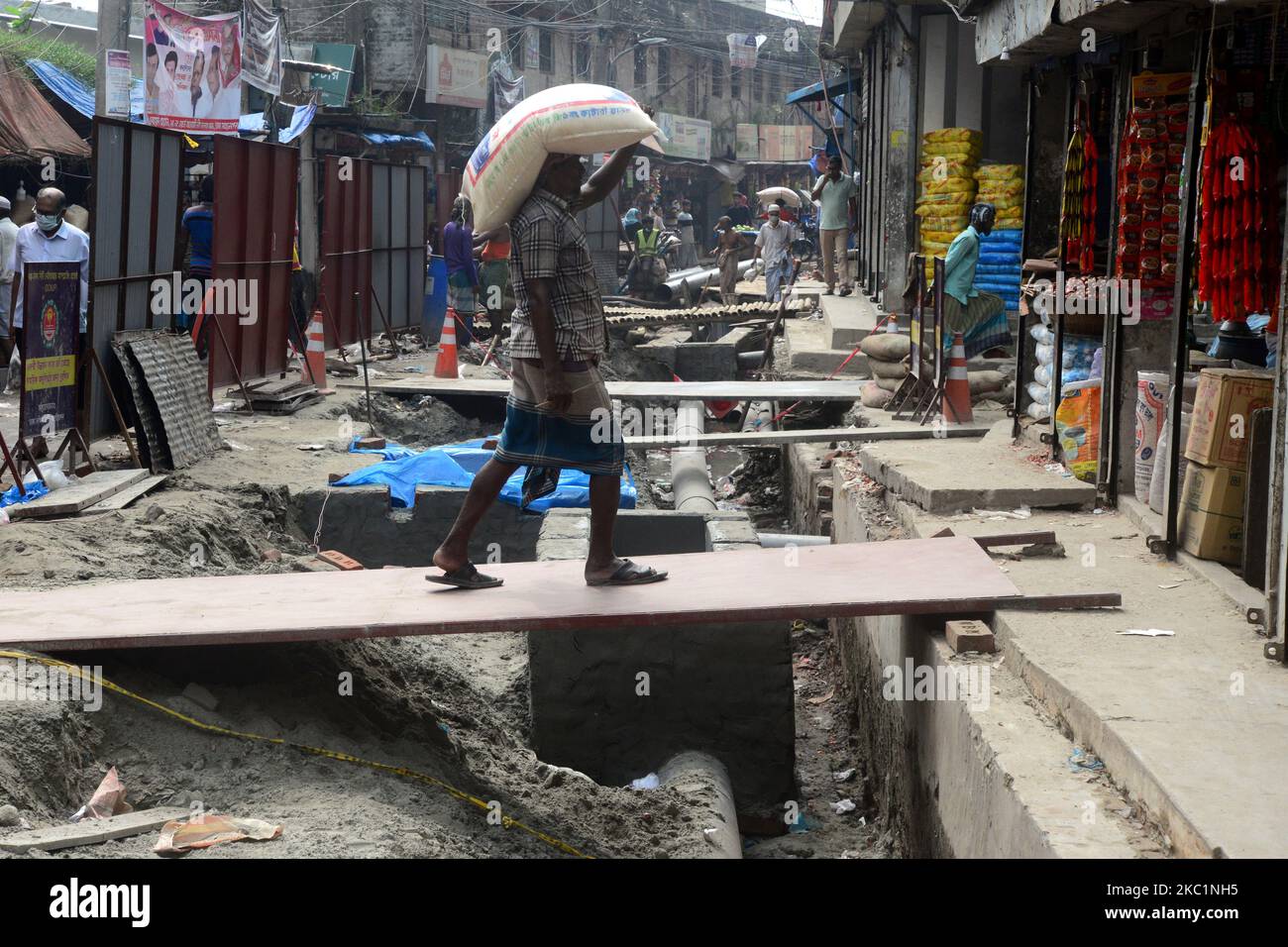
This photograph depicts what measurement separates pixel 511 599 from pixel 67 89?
61.2ft

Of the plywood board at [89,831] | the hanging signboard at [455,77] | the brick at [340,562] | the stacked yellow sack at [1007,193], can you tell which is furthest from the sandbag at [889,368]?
the hanging signboard at [455,77]

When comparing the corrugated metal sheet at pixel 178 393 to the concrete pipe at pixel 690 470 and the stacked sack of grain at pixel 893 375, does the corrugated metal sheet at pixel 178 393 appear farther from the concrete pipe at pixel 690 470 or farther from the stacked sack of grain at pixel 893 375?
the stacked sack of grain at pixel 893 375

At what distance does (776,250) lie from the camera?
2256cm

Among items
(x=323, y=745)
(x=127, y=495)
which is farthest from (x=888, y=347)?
(x=323, y=745)

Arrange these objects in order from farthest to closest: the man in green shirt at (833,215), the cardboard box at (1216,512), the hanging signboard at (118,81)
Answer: the man in green shirt at (833,215) → the hanging signboard at (118,81) → the cardboard box at (1216,512)

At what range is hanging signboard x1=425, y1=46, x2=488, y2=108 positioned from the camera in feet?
97.0

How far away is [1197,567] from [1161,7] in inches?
90.5

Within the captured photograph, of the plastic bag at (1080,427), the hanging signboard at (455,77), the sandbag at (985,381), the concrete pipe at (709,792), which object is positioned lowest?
the concrete pipe at (709,792)

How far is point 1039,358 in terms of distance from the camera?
8.52 metres

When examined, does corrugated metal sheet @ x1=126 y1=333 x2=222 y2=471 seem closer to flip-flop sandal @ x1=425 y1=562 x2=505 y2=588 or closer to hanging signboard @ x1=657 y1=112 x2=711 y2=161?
flip-flop sandal @ x1=425 y1=562 x2=505 y2=588

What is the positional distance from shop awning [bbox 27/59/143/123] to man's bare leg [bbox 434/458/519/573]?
1626 centimetres

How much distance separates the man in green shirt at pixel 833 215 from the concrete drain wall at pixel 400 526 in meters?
10.8

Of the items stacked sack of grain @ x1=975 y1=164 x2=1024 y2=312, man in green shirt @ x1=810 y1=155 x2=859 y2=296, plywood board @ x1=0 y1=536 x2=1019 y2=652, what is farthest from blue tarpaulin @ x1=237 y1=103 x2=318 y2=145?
plywood board @ x1=0 y1=536 x2=1019 y2=652

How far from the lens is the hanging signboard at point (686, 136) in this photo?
43.0m
